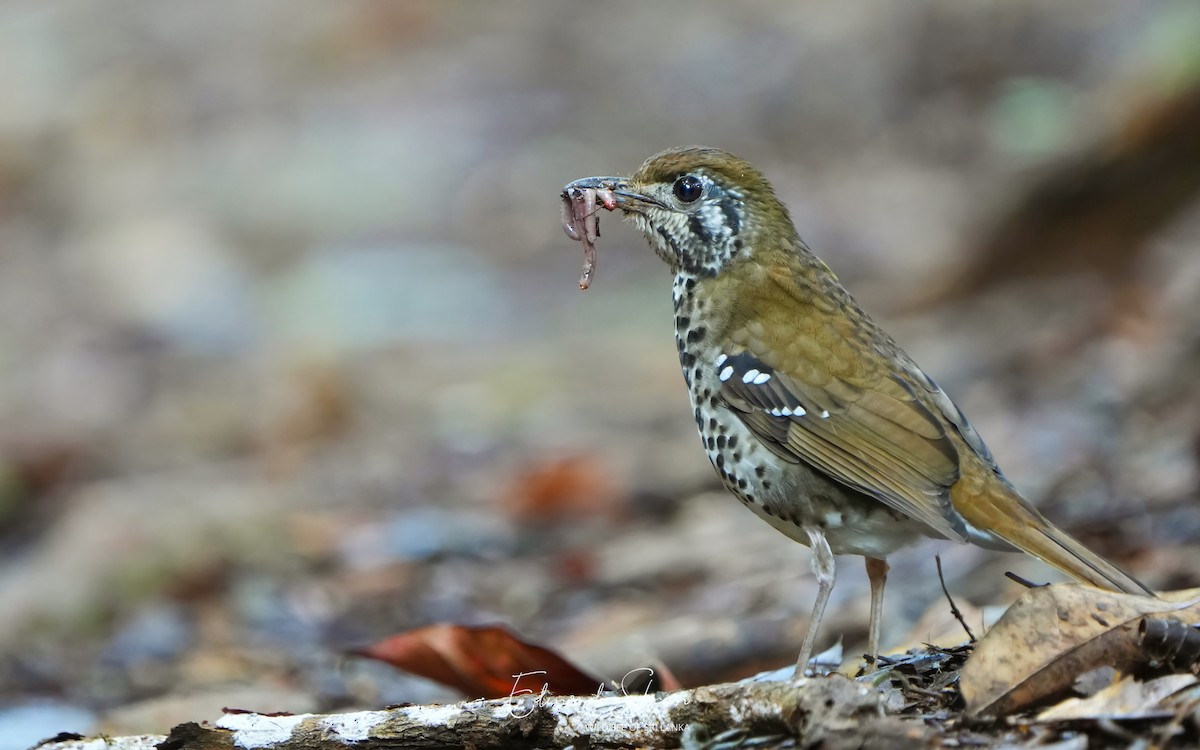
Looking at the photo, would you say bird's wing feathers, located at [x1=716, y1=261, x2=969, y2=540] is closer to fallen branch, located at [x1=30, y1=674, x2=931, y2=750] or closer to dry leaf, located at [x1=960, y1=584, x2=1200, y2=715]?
dry leaf, located at [x1=960, y1=584, x2=1200, y2=715]

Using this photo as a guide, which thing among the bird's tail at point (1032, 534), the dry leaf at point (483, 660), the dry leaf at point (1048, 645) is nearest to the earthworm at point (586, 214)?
the dry leaf at point (483, 660)

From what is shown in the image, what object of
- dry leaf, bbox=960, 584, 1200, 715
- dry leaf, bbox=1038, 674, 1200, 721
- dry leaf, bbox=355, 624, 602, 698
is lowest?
dry leaf, bbox=1038, 674, 1200, 721

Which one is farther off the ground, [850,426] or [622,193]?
[622,193]

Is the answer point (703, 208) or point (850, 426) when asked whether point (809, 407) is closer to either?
point (850, 426)

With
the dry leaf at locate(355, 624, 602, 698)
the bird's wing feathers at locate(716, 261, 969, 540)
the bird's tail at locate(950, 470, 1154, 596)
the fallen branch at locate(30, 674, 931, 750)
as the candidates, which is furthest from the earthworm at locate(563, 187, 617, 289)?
the fallen branch at locate(30, 674, 931, 750)

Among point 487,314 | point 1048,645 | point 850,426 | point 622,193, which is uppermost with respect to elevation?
point 487,314

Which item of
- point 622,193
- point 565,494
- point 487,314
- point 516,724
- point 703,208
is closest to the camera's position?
point 516,724

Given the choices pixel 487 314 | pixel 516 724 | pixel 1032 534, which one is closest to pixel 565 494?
pixel 1032 534

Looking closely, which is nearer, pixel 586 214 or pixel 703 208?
pixel 703 208

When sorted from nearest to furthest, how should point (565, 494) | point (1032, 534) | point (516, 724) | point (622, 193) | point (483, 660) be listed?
point (516, 724)
point (1032, 534)
point (483, 660)
point (622, 193)
point (565, 494)
